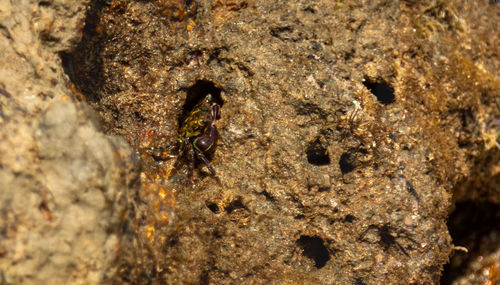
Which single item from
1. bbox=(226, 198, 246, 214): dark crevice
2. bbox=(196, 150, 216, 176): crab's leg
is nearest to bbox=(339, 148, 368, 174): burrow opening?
bbox=(226, 198, 246, 214): dark crevice

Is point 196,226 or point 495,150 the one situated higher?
point 495,150

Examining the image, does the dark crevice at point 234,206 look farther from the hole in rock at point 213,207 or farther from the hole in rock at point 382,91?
the hole in rock at point 382,91

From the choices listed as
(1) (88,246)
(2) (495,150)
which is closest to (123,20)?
(1) (88,246)

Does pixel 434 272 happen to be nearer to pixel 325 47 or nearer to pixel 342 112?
pixel 342 112

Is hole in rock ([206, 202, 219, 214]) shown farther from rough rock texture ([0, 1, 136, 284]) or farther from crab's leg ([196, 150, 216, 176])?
rough rock texture ([0, 1, 136, 284])

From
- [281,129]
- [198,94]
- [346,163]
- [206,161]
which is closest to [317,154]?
[346,163]

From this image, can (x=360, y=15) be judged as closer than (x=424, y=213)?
No

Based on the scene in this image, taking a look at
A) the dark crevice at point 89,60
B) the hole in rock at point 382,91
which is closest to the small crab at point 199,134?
the dark crevice at point 89,60
